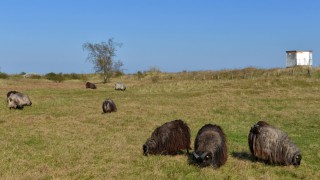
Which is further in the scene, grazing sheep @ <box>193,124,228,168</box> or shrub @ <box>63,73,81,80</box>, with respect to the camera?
shrub @ <box>63,73,81,80</box>

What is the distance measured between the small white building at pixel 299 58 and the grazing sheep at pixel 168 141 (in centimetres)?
6629

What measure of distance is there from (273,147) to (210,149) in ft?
6.91

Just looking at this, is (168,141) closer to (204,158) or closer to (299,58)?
(204,158)

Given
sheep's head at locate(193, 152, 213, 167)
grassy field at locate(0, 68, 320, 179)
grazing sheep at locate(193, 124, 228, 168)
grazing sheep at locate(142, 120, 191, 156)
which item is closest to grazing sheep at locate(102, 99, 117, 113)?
grassy field at locate(0, 68, 320, 179)

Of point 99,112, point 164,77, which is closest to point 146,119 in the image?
point 99,112

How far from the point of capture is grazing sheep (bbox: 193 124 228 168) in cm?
1176

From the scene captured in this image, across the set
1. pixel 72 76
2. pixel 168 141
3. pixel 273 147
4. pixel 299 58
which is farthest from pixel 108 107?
pixel 72 76

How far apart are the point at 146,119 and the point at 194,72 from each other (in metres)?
59.2

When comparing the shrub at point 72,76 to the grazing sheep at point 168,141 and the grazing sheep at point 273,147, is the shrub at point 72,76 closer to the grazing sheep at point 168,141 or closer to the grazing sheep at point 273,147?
the grazing sheep at point 168,141

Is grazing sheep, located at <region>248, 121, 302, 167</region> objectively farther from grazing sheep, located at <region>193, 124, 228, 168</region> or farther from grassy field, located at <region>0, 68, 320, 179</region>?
grazing sheep, located at <region>193, 124, 228, 168</region>

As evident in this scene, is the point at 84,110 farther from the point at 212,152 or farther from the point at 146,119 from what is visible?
the point at 212,152

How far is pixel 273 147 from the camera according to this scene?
40.7ft

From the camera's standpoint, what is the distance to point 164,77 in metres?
81.4

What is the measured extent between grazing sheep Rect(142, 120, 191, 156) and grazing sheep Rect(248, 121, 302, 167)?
244 centimetres
